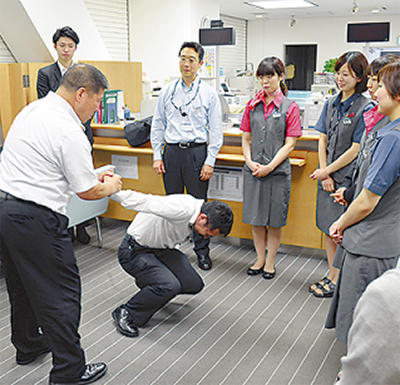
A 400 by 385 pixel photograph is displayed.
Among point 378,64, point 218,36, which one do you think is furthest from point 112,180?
point 218,36

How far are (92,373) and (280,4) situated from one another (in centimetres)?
1029

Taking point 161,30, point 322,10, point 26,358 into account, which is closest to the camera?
point 26,358

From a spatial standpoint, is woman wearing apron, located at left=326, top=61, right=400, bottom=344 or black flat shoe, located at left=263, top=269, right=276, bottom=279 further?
black flat shoe, located at left=263, top=269, right=276, bottom=279

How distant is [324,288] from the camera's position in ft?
11.3

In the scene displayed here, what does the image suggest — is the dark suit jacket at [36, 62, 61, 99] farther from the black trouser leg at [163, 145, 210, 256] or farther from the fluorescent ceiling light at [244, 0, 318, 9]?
the fluorescent ceiling light at [244, 0, 318, 9]

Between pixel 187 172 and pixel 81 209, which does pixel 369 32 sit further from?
pixel 81 209

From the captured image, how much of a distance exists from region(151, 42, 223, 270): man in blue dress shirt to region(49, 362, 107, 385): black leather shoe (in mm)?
1541

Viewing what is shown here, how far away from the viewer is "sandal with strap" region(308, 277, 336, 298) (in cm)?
341

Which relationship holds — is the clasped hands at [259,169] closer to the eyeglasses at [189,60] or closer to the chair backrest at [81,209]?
the eyeglasses at [189,60]

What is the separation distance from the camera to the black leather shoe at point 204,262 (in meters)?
3.88

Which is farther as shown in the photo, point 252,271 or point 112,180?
point 252,271

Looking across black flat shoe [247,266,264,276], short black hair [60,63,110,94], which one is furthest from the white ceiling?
short black hair [60,63,110,94]

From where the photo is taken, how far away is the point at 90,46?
7160mm

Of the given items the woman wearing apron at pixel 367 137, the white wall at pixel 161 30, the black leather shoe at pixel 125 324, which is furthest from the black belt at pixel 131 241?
the white wall at pixel 161 30
